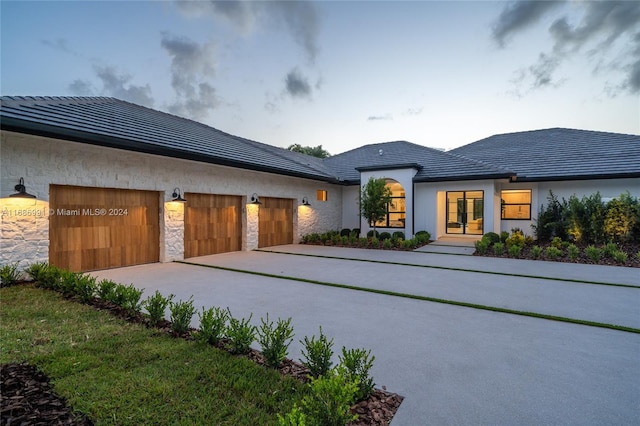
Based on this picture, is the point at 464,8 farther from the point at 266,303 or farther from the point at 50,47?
the point at 50,47

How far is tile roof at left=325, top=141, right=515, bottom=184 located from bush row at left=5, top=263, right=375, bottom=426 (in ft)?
40.1

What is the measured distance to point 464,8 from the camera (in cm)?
962

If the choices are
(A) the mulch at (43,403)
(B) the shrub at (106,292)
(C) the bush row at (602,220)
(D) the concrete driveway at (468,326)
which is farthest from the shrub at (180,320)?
(C) the bush row at (602,220)

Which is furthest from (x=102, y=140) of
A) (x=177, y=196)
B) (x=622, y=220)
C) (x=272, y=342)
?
(x=622, y=220)

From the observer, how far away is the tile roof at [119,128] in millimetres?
6335

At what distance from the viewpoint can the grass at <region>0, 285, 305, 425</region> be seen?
222 centimetres

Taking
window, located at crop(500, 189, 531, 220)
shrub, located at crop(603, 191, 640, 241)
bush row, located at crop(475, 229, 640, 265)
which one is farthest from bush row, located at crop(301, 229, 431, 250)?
shrub, located at crop(603, 191, 640, 241)

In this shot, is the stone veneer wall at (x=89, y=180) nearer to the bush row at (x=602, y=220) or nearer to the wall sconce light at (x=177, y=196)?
the wall sconce light at (x=177, y=196)

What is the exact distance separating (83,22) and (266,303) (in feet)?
34.4

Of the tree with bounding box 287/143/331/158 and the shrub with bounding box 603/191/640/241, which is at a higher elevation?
the tree with bounding box 287/143/331/158

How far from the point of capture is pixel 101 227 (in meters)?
7.78

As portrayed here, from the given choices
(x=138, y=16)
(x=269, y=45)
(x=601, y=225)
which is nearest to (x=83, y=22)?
(x=138, y=16)

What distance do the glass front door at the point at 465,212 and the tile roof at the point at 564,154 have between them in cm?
223

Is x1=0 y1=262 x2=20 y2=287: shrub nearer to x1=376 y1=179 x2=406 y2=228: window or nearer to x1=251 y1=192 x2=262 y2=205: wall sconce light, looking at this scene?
x1=251 y1=192 x2=262 y2=205: wall sconce light
